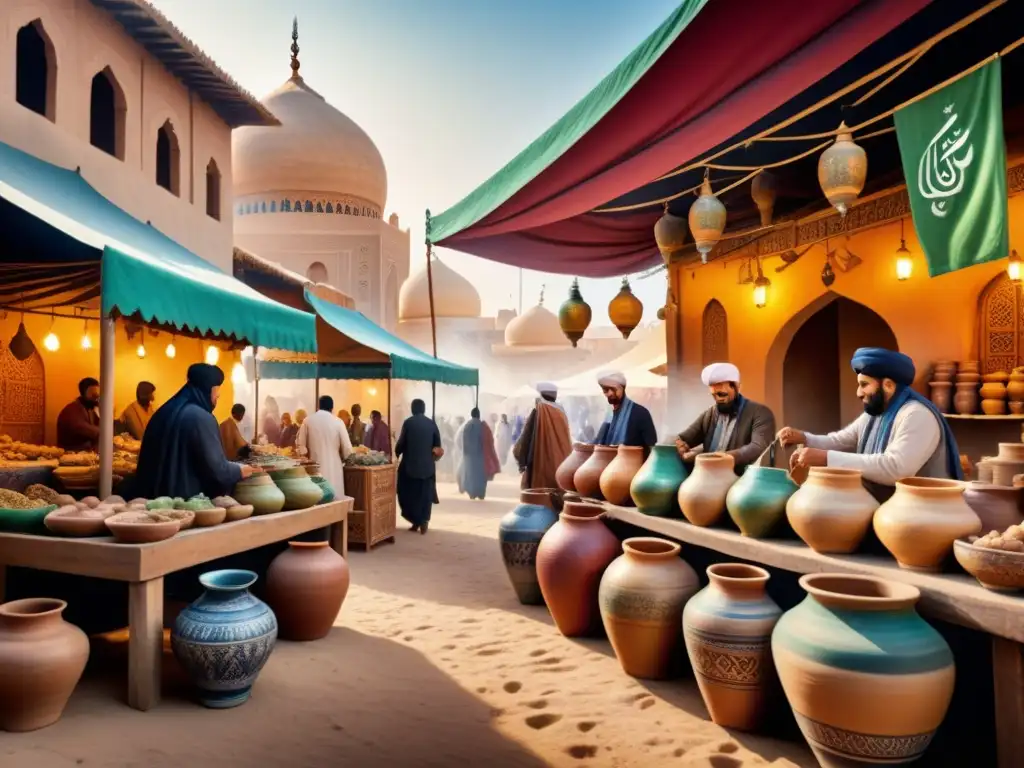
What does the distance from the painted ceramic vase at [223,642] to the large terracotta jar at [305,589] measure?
0.70 meters

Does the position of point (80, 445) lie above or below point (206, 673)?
above

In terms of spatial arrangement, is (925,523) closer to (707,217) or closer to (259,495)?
(707,217)

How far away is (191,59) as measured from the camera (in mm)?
8320

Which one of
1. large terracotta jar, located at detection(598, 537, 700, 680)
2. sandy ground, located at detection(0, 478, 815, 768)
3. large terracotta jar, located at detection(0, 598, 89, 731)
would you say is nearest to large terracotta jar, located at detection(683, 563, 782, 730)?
sandy ground, located at detection(0, 478, 815, 768)

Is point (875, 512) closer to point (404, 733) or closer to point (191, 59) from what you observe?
point (404, 733)

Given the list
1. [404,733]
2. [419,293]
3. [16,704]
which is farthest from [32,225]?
[419,293]

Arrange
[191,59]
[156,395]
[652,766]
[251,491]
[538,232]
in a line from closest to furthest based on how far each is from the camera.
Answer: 1. [652,766]
2. [251,491]
3. [538,232]
4. [191,59]
5. [156,395]

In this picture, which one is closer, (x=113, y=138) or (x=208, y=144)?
(x=113, y=138)

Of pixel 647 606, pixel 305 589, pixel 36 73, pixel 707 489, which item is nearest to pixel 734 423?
pixel 707 489

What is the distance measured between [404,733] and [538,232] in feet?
14.7

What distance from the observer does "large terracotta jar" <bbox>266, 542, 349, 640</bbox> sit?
418 centimetres

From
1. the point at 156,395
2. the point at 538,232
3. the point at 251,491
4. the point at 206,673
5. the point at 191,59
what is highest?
the point at 191,59

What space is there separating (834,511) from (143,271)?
391 cm

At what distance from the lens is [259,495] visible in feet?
14.1
